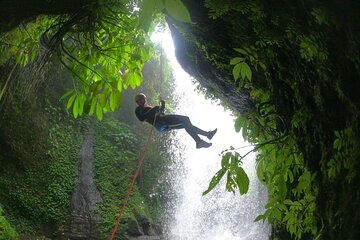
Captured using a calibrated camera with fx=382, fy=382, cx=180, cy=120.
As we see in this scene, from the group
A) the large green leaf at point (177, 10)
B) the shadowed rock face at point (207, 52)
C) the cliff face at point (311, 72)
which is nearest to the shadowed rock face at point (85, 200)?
the shadowed rock face at point (207, 52)

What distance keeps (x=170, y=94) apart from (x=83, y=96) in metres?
13.5

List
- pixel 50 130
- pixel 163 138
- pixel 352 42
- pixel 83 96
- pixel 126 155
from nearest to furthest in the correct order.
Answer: pixel 352 42 < pixel 83 96 < pixel 50 130 < pixel 126 155 < pixel 163 138

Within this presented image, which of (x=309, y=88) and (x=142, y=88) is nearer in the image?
(x=309, y=88)

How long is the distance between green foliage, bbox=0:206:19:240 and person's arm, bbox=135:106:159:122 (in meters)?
4.67

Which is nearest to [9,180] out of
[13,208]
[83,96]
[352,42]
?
[13,208]

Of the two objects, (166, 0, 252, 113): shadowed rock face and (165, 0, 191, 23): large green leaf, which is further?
(166, 0, 252, 113): shadowed rock face

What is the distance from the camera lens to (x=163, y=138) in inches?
630

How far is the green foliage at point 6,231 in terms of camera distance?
855 centimetres

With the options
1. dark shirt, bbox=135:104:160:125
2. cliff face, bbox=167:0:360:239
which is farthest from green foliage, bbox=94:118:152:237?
cliff face, bbox=167:0:360:239

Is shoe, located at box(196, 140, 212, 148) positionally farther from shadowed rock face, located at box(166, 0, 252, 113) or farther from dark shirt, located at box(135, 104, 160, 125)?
shadowed rock face, located at box(166, 0, 252, 113)

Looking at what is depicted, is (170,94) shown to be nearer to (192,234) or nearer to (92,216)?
(192,234)

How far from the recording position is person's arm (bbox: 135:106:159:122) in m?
6.27

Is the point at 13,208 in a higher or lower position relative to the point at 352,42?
lower

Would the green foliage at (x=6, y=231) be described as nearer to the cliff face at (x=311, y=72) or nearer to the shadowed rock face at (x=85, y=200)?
the shadowed rock face at (x=85, y=200)
